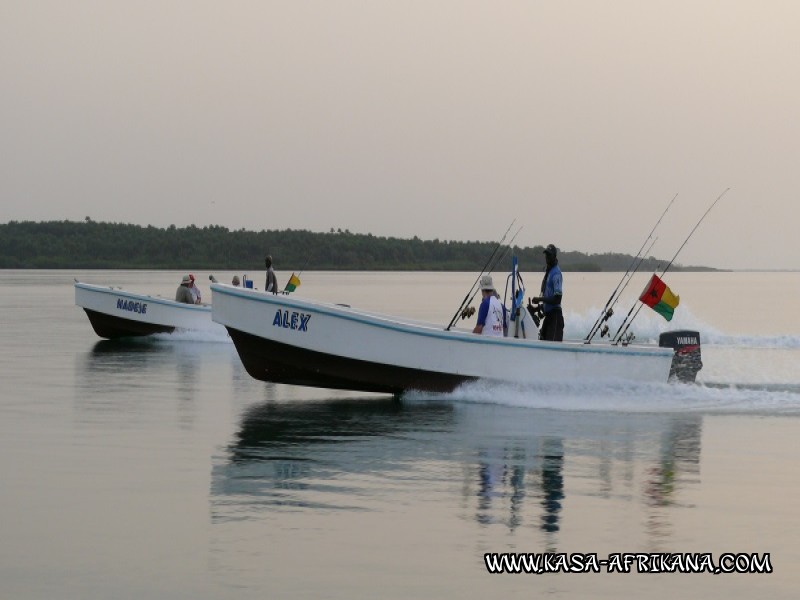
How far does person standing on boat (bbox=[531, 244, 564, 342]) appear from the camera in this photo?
1706 centimetres

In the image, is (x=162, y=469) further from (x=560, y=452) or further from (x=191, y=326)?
(x=191, y=326)

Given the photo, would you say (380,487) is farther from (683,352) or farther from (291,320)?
(683,352)

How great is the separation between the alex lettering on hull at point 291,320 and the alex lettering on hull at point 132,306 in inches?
559

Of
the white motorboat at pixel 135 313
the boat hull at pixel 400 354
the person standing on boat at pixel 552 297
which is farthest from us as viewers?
the white motorboat at pixel 135 313

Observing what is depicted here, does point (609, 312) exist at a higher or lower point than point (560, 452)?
higher

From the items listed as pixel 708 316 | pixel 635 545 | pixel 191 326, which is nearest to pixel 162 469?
pixel 635 545

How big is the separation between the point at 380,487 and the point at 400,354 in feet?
21.0

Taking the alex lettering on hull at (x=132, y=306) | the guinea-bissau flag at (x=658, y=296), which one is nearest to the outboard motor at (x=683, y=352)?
the guinea-bissau flag at (x=658, y=296)

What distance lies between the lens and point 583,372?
1703 cm

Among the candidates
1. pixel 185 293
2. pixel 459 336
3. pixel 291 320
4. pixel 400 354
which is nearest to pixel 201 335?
pixel 185 293

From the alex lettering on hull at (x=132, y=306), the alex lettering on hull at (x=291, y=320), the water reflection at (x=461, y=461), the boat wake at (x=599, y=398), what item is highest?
the alex lettering on hull at (x=291, y=320)

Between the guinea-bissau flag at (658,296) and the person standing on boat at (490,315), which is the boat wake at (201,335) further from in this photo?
the guinea-bissau flag at (658,296)

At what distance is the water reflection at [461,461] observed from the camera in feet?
33.2

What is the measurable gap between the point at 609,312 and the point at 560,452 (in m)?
Answer: 5.10
